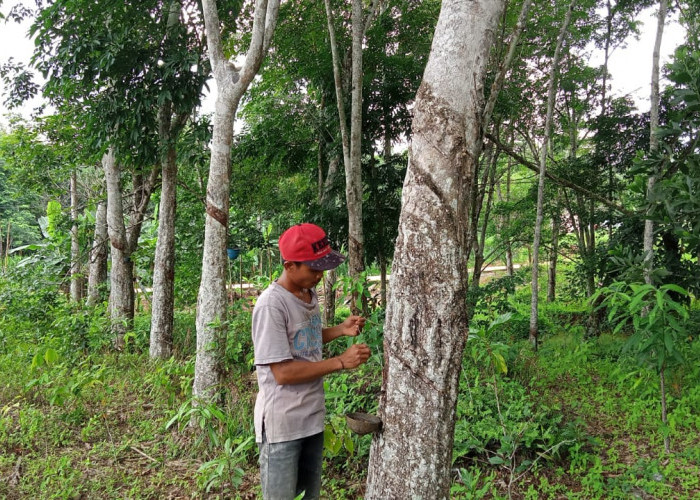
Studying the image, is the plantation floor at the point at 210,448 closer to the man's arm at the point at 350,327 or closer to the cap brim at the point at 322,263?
the man's arm at the point at 350,327

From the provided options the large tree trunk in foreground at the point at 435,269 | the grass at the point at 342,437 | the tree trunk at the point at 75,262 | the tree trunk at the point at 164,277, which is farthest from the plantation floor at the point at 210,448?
the tree trunk at the point at 75,262

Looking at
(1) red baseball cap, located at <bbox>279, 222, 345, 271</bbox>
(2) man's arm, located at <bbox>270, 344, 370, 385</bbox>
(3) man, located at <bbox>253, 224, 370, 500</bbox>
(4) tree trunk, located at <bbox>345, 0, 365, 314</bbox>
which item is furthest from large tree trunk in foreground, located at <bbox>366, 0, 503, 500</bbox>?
(4) tree trunk, located at <bbox>345, 0, 365, 314</bbox>

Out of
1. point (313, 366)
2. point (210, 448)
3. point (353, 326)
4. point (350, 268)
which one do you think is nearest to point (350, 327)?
point (353, 326)

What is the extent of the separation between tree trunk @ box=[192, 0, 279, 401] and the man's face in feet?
6.90

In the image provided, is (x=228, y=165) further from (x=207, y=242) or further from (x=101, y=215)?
(x=101, y=215)

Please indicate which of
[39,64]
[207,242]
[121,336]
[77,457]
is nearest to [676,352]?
[207,242]

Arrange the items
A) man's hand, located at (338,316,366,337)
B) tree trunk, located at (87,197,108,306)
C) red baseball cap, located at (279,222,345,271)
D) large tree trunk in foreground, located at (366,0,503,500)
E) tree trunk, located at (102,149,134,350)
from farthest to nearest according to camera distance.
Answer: tree trunk, located at (87,197,108,306) → tree trunk, located at (102,149,134,350) → man's hand, located at (338,316,366,337) → red baseball cap, located at (279,222,345,271) → large tree trunk in foreground, located at (366,0,503,500)

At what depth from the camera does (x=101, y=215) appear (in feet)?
27.2

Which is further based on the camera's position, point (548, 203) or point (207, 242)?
point (548, 203)

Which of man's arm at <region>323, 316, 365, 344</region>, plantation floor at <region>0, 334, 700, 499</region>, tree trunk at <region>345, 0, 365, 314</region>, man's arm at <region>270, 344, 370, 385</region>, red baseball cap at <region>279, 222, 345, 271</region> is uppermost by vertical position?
tree trunk at <region>345, 0, 365, 314</region>

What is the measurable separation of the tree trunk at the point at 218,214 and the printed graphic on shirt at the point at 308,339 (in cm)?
201

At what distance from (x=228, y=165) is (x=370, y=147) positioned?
11.9 feet

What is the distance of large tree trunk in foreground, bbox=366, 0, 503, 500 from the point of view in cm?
154

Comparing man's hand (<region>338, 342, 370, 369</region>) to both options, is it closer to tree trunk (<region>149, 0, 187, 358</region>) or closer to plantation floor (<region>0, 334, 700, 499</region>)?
plantation floor (<region>0, 334, 700, 499</region>)
